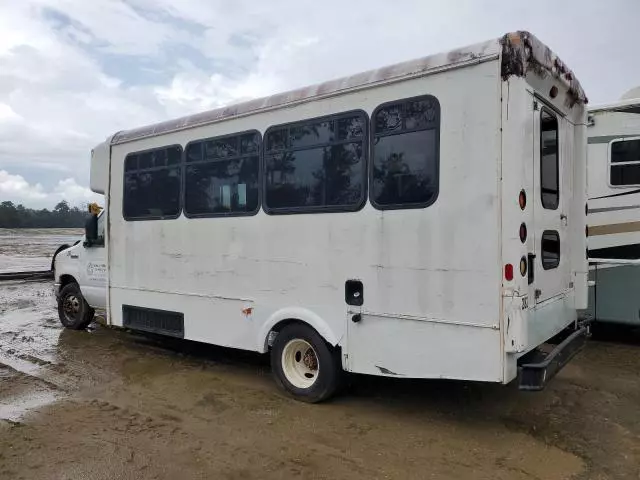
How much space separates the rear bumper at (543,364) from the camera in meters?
3.92

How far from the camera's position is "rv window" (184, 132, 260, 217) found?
5.52 meters

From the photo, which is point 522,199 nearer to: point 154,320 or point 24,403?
point 154,320

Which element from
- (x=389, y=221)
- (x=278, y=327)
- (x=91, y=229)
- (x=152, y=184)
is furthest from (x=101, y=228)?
(x=389, y=221)

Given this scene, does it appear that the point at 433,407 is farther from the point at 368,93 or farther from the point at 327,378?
the point at 368,93

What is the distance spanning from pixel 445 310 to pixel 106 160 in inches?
207

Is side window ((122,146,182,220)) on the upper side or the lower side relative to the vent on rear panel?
upper

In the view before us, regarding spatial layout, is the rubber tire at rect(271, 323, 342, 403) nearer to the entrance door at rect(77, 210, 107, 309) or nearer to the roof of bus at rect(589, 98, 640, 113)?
the entrance door at rect(77, 210, 107, 309)

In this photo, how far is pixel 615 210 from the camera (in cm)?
720

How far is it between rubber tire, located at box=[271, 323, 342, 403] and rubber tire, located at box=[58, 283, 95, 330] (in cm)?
454

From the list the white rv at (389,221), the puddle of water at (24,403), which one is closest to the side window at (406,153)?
the white rv at (389,221)

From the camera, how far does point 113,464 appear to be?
12.7ft

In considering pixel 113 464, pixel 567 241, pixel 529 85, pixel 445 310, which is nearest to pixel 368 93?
pixel 529 85

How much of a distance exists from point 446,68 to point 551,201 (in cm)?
160

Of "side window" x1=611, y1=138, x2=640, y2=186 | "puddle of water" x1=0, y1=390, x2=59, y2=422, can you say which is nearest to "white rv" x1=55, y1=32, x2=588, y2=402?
"puddle of water" x1=0, y1=390, x2=59, y2=422
